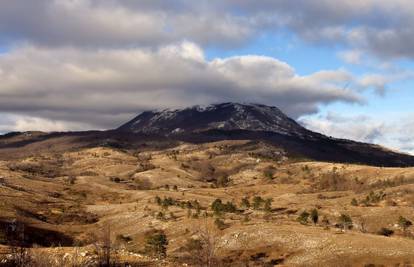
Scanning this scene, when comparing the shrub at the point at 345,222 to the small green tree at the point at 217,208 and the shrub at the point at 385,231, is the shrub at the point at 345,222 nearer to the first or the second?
the shrub at the point at 385,231

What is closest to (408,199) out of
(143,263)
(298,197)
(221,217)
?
(298,197)

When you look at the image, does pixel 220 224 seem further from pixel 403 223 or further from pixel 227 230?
pixel 403 223

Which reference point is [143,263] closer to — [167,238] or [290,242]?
[290,242]

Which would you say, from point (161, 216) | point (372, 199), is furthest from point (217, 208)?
point (372, 199)

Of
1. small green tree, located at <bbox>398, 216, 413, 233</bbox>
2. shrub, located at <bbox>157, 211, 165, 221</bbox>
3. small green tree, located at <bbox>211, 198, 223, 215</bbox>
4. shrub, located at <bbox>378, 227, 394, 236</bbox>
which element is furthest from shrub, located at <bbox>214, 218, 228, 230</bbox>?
small green tree, located at <bbox>398, 216, 413, 233</bbox>

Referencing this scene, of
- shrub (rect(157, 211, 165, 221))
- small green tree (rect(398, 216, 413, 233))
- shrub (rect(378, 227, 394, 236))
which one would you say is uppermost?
shrub (rect(157, 211, 165, 221))

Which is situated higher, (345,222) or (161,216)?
(161,216)

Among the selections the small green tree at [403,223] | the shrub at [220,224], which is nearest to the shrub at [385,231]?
the small green tree at [403,223]

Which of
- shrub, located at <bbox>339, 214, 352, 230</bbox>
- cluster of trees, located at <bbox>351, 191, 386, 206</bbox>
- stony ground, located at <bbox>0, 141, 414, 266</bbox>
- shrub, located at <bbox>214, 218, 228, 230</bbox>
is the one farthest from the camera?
cluster of trees, located at <bbox>351, 191, 386, 206</bbox>

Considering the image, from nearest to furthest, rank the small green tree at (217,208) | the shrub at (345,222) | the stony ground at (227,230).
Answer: the stony ground at (227,230) < the shrub at (345,222) < the small green tree at (217,208)

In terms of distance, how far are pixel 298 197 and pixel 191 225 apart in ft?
289

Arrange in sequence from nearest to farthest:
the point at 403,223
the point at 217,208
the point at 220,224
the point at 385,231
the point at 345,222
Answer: the point at 220,224
the point at 345,222
the point at 403,223
the point at 385,231
the point at 217,208

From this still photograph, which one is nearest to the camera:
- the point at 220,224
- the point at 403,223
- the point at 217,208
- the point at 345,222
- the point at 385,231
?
the point at 220,224

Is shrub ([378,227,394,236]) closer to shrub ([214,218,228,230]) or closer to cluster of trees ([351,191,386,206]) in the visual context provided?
shrub ([214,218,228,230])
